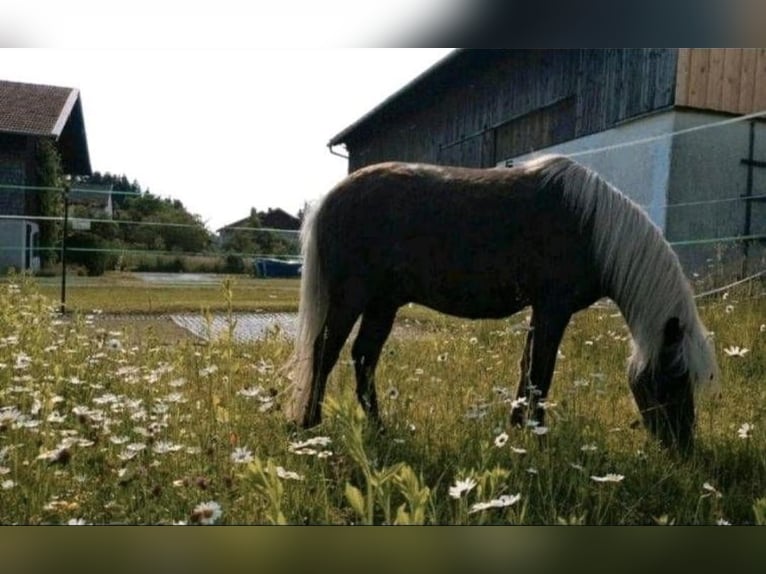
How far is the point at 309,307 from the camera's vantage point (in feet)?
4.89

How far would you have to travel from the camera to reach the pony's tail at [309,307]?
1.49 meters

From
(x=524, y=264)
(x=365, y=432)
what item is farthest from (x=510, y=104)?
(x=365, y=432)

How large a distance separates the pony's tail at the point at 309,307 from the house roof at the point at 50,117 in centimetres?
52

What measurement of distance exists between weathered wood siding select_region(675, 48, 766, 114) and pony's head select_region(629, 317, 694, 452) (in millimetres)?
510

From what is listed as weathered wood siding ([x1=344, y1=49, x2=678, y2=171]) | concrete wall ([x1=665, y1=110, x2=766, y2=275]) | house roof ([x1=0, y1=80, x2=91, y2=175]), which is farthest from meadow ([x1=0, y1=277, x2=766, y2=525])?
weathered wood siding ([x1=344, y1=49, x2=678, y2=171])

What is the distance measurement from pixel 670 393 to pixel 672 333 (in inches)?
5.4

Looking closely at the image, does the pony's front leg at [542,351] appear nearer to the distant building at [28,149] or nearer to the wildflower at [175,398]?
the wildflower at [175,398]

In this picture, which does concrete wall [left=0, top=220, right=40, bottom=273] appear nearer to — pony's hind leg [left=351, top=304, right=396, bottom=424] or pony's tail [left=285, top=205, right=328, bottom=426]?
pony's tail [left=285, top=205, right=328, bottom=426]

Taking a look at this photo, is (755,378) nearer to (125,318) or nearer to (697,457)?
(697,457)

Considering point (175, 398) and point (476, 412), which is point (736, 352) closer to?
point (476, 412)

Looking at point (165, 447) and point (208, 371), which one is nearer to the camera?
point (165, 447)

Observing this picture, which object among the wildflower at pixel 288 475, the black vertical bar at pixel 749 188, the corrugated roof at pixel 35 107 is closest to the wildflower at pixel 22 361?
the corrugated roof at pixel 35 107

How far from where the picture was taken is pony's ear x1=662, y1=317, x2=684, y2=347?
141 centimetres

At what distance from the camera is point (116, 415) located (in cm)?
139
